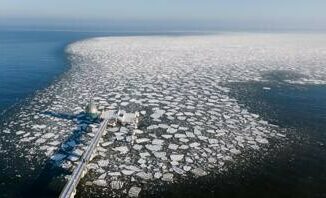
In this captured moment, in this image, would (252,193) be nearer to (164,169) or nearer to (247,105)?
(164,169)

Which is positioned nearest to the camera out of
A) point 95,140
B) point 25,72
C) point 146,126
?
point 95,140

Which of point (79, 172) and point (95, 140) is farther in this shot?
point (95, 140)

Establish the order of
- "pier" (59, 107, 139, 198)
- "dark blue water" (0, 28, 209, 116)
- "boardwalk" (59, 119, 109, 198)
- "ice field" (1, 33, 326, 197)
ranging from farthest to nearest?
"dark blue water" (0, 28, 209, 116) < "ice field" (1, 33, 326, 197) < "pier" (59, 107, 139, 198) < "boardwalk" (59, 119, 109, 198)

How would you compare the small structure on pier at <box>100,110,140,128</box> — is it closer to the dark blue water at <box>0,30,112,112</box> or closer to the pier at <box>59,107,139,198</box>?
the pier at <box>59,107,139,198</box>

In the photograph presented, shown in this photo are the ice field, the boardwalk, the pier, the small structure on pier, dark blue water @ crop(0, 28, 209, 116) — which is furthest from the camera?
dark blue water @ crop(0, 28, 209, 116)

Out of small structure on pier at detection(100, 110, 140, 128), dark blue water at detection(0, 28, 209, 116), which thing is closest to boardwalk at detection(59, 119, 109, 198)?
small structure on pier at detection(100, 110, 140, 128)

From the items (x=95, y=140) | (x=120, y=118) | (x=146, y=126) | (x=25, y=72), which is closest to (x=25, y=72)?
(x=25, y=72)

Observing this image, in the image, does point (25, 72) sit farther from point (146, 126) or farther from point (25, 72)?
point (146, 126)

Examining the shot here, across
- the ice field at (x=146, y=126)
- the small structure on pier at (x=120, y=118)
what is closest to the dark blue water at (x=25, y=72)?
the ice field at (x=146, y=126)

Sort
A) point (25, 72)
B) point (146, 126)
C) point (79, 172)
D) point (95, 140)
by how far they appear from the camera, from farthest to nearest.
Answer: point (25, 72) → point (146, 126) → point (95, 140) → point (79, 172)
